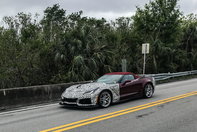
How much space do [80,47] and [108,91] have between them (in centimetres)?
782

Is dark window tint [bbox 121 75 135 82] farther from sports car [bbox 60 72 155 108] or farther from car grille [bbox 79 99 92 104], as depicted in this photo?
car grille [bbox 79 99 92 104]

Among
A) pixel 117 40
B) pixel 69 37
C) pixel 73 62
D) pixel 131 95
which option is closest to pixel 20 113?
pixel 131 95

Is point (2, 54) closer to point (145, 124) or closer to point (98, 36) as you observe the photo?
point (98, 36)

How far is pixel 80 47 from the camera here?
16.3 metres

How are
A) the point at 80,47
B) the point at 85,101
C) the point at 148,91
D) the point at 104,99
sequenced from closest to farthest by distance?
the point at 85,101
the point at 104,99
the point at 148,91
the point at 80,47

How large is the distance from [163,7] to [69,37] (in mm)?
10508

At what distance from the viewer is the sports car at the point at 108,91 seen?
330 inches

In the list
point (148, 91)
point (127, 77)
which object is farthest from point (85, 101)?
point (148, 91)

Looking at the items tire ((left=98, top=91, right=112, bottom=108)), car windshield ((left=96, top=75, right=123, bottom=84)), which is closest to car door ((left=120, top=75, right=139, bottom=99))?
car windshield ((left=96, top=75, right=123, bottom=84))

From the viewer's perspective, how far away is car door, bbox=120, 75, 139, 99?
9523mm

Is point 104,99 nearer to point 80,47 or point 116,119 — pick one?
point 116,119

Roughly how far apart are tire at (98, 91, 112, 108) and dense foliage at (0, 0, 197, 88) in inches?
257

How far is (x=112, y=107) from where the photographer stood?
8750 millimetres

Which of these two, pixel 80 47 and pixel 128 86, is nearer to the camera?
pixel 128 86
